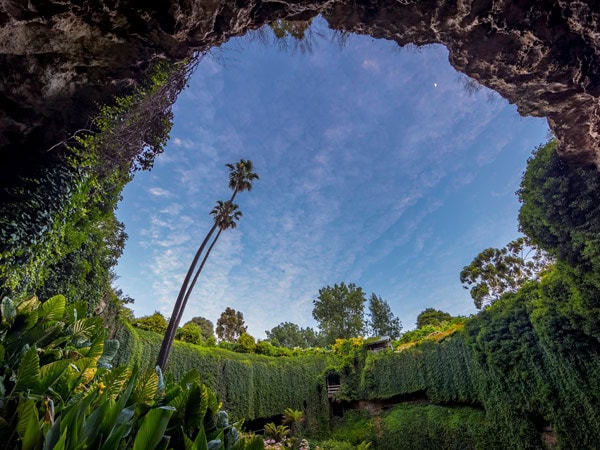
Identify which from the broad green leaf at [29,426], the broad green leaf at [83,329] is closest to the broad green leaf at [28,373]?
the broad green leaf at [29,426]

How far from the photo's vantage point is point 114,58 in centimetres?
610

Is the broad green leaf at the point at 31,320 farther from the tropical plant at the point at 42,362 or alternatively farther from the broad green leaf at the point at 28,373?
the broad green leaf at the point at 28,373

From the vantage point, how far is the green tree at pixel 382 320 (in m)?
37.3

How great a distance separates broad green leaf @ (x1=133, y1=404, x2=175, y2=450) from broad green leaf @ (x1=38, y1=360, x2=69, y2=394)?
0.92 metres

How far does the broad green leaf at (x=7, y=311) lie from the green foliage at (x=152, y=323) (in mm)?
14675

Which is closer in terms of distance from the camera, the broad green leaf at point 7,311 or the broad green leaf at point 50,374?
the broad green leaf at point 50,374

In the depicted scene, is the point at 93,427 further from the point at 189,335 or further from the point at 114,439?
the point at 189,335

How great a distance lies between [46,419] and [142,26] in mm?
6727

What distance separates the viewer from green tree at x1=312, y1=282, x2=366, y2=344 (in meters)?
33.2

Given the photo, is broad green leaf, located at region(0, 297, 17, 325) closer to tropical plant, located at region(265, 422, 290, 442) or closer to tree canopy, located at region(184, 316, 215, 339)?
tropical plant, located at region(265, 422, 290, 442)

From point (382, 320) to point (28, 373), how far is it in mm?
40011

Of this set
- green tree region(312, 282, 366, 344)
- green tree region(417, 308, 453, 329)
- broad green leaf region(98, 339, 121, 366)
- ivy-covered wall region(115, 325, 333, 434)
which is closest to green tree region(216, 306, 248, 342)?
green tree region(312, 282, 366, 344)

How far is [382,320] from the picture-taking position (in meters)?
37.9

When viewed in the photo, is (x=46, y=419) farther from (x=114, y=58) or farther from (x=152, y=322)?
(x=152, y=322)
